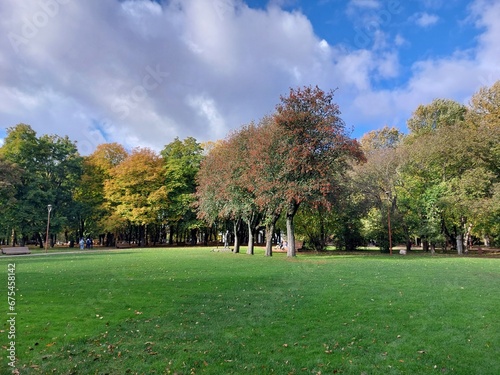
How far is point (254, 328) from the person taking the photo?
7.45m

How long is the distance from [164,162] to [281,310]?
49.0 meters

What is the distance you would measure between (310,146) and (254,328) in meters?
19.6

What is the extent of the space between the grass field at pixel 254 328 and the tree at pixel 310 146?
13.2 m

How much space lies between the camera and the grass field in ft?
18.7

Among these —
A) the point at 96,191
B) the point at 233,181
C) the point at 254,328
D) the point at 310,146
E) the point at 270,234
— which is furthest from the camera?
the point at 96,191

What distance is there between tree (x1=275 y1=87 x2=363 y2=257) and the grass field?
13.2 meters

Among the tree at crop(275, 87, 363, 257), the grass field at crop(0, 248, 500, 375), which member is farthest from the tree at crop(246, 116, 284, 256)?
the grass field at crop(0, 248, 500, 375)

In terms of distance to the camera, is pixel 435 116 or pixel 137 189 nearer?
pixel 137 189

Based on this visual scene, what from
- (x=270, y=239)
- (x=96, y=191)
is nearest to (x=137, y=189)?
(x=96, y=191)

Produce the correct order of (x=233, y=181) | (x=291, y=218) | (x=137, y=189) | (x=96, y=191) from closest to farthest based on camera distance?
(x=291, y=218), (x=233, y=181), (x=137, y=189), (x=96, y=191)

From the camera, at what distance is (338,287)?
12078 millimetres

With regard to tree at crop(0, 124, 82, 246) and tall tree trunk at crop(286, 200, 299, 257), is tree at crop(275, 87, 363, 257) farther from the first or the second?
tree at crop(0, 124, 82, 246)

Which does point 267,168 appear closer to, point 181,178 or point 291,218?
point 291,218

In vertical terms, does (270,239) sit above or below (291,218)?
below
